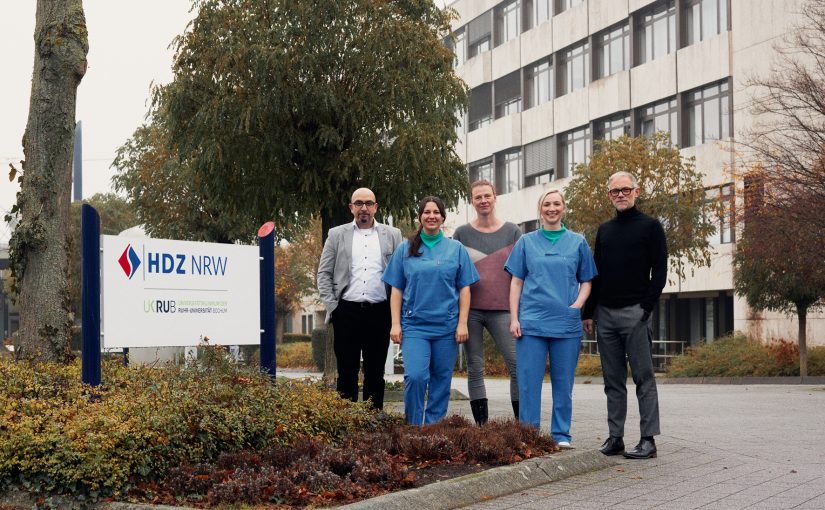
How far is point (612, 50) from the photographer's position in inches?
1801

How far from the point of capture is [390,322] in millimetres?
9398

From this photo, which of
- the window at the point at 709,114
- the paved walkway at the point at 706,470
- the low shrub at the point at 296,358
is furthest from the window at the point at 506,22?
the paved walkway at the point at 706,470

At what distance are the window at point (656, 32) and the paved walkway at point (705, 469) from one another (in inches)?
1179

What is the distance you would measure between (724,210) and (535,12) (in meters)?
22.9

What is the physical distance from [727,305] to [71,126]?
31.8m

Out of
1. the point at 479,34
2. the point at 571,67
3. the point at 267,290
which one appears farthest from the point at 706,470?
the point at 479,34

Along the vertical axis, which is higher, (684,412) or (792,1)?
(792,1)

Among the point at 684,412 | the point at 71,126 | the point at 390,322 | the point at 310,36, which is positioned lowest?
the point at 684,412

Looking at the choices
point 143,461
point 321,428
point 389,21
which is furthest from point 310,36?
point 143,461

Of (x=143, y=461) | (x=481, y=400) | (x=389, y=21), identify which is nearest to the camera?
(x=143, y=461)

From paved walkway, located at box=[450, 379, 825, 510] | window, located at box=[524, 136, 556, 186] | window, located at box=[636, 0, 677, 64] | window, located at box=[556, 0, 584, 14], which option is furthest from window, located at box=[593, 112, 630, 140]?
paved walkway, located at box=[450, 379, 825, 510]

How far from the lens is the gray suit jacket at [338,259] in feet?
30.6

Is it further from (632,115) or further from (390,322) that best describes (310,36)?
(632,115)

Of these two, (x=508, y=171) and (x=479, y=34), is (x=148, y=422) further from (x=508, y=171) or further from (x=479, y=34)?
(x=479, y=34)
